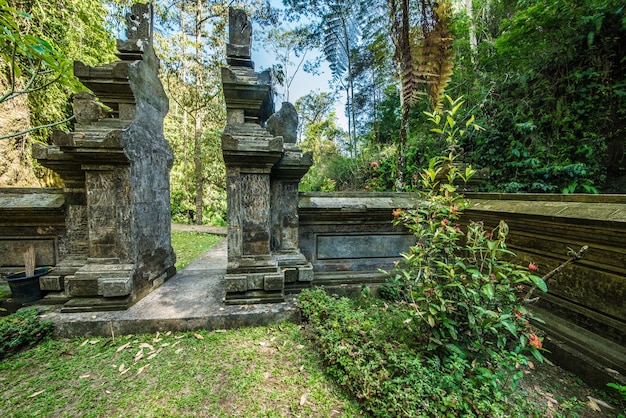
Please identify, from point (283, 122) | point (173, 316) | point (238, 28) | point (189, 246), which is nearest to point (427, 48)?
point (283, 122)

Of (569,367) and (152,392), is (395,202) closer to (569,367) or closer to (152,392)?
(569,367)

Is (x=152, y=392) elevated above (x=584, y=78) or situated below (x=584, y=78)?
below

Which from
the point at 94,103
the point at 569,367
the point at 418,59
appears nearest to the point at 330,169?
the point at 418,59

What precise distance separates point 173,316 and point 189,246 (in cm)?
485

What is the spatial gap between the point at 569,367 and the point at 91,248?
487 centimetres

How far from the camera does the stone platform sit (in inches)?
96.6

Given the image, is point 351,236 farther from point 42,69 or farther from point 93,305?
point 42,69

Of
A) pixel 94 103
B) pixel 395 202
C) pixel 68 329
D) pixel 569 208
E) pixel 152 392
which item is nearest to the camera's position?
pixel 152 392

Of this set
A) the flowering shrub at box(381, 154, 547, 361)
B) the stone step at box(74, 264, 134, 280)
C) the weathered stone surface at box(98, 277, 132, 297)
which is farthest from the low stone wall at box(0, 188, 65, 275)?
the flowering shrub at box(381, 154, 547, 361)

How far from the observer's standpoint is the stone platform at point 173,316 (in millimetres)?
2453

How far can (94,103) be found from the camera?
288cm

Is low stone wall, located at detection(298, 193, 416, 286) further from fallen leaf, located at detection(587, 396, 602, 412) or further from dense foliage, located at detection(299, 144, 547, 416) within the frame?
fallen leaf, located at detection(587, 396, 602, 412)

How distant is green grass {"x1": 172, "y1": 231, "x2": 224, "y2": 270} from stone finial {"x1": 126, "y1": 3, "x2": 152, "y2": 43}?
12.0 feet

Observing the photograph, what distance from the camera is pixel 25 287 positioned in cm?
281
